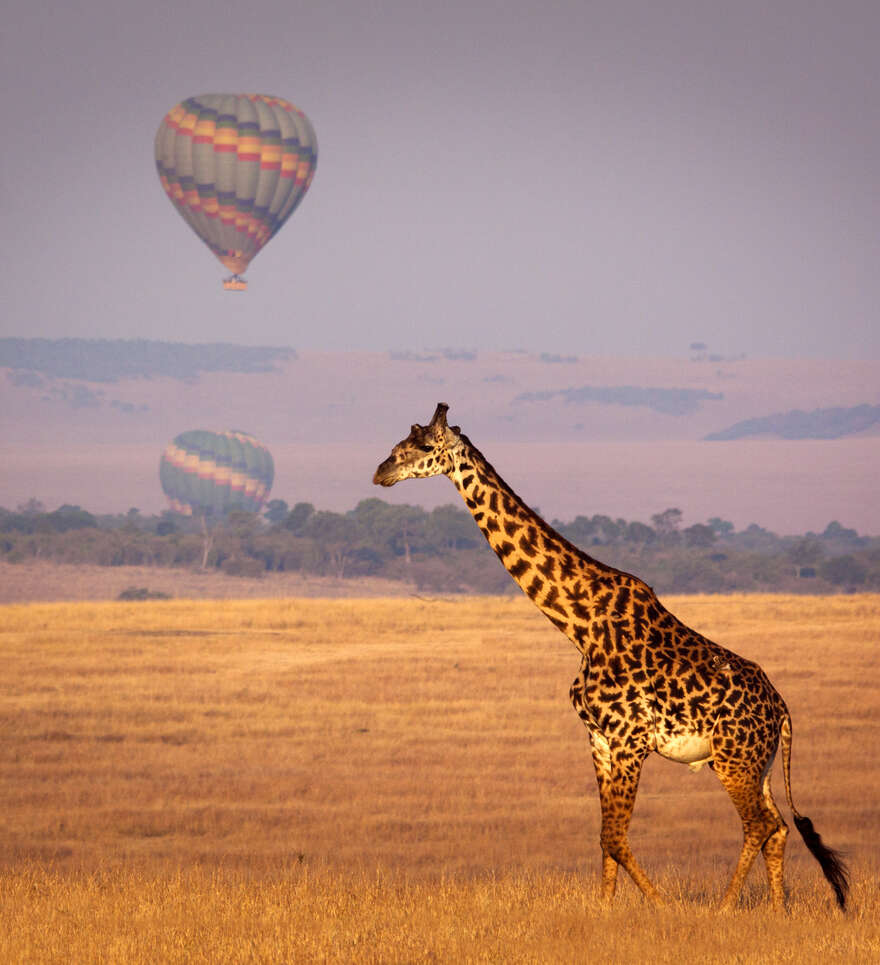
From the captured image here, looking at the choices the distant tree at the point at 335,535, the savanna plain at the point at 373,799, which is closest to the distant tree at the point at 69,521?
the distant tree at the point at 335,535

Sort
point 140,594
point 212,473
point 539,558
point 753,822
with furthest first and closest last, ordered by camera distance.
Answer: point 212,473 < point 140,594 < point 539,558 < point 753,822

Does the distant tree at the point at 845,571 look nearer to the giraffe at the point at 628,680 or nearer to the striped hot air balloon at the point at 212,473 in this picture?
the striped hot air balloon at the point at 212,473

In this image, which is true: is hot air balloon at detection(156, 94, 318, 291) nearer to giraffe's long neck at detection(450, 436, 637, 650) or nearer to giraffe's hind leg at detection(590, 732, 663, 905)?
giraffe's long neck at detection(450, 436, 637, 650)

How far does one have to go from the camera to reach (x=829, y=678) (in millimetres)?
37969

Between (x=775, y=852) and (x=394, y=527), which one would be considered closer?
(x=775, y=852)

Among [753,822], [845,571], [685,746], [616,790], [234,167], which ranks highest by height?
[234,167]

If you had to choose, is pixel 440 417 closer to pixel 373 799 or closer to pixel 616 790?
pixel 616 790

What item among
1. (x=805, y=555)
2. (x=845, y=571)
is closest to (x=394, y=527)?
(x=805, y=555)

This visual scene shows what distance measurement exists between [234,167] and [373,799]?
96.8 m

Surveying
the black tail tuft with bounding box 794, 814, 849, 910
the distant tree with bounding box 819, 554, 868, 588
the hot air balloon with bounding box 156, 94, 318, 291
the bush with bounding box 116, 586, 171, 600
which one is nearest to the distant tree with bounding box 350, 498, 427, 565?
the bush with bounding box 116, 586, 171, 600

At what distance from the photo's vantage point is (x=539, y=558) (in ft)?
36.6

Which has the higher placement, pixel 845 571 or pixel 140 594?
pixel 845 571

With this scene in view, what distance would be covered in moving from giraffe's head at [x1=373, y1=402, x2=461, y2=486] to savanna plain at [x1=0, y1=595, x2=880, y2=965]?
3.07 m

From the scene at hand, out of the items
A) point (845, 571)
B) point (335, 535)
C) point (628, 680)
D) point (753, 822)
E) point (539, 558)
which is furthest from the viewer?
point (335, 535)
